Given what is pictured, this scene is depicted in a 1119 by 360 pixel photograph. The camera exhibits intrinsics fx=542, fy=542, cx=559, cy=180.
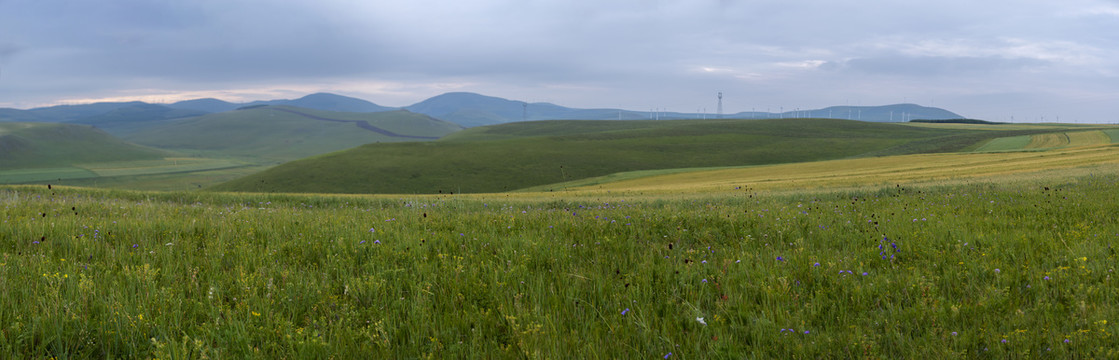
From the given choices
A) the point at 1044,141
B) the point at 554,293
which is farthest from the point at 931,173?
the point at 1044,141

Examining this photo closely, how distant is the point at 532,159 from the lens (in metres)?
103

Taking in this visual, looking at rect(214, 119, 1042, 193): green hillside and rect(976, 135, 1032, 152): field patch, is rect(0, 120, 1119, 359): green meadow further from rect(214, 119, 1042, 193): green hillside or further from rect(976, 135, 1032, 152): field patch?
rect(976, 135, 1032, 152): field patch

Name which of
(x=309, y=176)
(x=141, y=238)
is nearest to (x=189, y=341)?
(x=141, y=238)

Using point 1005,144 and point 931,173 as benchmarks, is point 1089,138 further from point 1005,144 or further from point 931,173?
point 931,173

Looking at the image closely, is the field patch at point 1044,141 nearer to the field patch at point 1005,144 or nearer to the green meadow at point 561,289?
the field patch at point 1005,144

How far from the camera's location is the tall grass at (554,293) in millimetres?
3510

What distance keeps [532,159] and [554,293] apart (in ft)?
324

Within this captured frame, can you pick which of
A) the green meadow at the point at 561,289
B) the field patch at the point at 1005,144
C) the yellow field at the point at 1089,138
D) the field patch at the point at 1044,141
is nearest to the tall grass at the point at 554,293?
the green meadow at the point at 561,289

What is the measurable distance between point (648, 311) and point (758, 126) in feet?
558

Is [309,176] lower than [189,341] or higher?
lower

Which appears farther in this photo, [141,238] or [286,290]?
[141,238]

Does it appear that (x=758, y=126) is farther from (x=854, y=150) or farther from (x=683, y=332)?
(x=683, y=332)

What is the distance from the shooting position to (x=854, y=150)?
110312 millimetres

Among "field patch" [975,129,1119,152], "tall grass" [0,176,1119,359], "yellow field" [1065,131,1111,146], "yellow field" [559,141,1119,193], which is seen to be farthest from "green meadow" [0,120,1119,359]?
"yellow field" [1065,131,1111,146]
